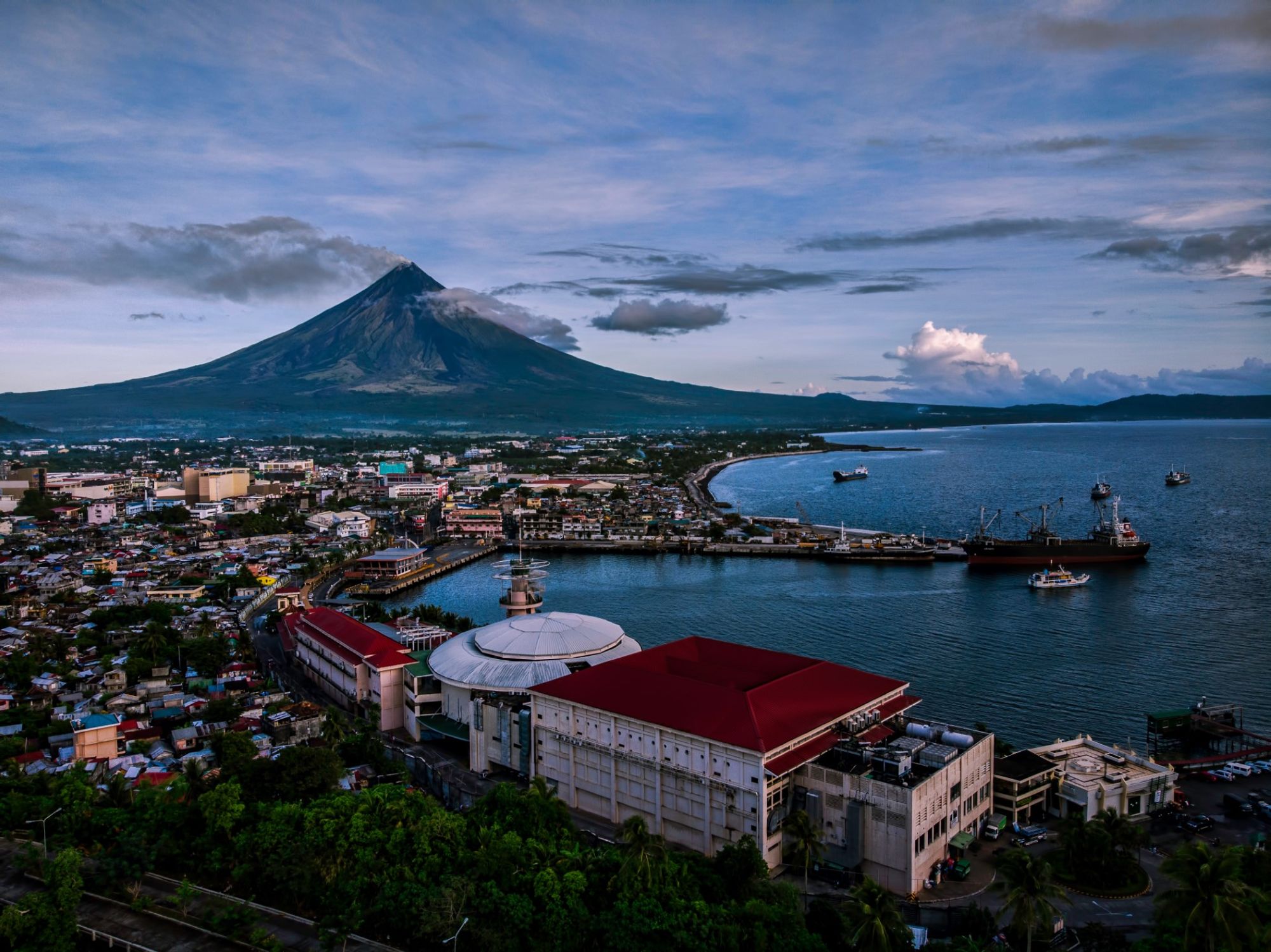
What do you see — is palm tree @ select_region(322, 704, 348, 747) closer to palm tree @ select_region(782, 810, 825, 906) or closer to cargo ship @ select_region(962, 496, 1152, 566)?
palm tree @ select_region(782, 810, 825, 906)

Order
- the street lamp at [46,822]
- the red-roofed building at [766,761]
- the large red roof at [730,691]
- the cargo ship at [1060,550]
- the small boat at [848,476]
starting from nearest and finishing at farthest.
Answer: the red-roofed building at [766,761], the street lamp at [46,822], the large red roof at [730,691], the cargo ship at [1060,550], the small boat at [848,476]

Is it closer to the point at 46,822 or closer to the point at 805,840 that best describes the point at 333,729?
the point at 46,822

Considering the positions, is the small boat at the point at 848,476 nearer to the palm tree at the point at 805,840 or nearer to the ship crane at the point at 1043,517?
the ship crane at the point at 1043,517

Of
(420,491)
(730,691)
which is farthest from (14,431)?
(730,691)

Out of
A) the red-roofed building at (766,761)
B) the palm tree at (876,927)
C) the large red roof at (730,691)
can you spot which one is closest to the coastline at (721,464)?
the large red roof at (730,691)

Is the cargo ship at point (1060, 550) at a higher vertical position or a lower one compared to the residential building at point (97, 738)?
lower

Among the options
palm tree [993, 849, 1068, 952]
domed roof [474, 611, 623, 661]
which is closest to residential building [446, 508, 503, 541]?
domed roof [474, 611, 623, 661]
